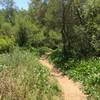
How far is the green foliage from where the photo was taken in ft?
114

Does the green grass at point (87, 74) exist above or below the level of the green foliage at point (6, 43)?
above

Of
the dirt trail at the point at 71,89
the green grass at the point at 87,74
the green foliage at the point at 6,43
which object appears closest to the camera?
the dirt trail at the point at 71,89

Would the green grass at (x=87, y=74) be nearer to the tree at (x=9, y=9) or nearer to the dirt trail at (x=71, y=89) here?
the dirt trail at (x=71, y=89)

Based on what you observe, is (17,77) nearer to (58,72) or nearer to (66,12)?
(58,72)

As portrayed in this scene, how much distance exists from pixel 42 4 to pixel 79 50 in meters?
8.97

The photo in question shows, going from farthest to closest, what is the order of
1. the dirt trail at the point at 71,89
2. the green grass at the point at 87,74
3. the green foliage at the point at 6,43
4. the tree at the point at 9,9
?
the tree at the point at 9,9 < the green foliage at the point at 6,43 < the green grass at the point at 87,74 < the dirt trail at the point at 71,89

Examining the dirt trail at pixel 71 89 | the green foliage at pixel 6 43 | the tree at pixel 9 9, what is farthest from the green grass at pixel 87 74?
the tree at pixel 9 9

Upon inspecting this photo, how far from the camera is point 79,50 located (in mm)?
23828

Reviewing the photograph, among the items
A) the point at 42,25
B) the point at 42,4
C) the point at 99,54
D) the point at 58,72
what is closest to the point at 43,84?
the point at 58,72

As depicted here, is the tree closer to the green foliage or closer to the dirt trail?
the green foliage

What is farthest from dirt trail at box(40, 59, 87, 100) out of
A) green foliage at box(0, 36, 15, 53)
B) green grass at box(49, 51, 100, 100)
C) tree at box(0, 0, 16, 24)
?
tree at box(0, 0, 16, 24)

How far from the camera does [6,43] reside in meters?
35.6

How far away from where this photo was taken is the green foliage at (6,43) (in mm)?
34875

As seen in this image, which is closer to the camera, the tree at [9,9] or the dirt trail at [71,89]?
the dirt trail at [71,89]
